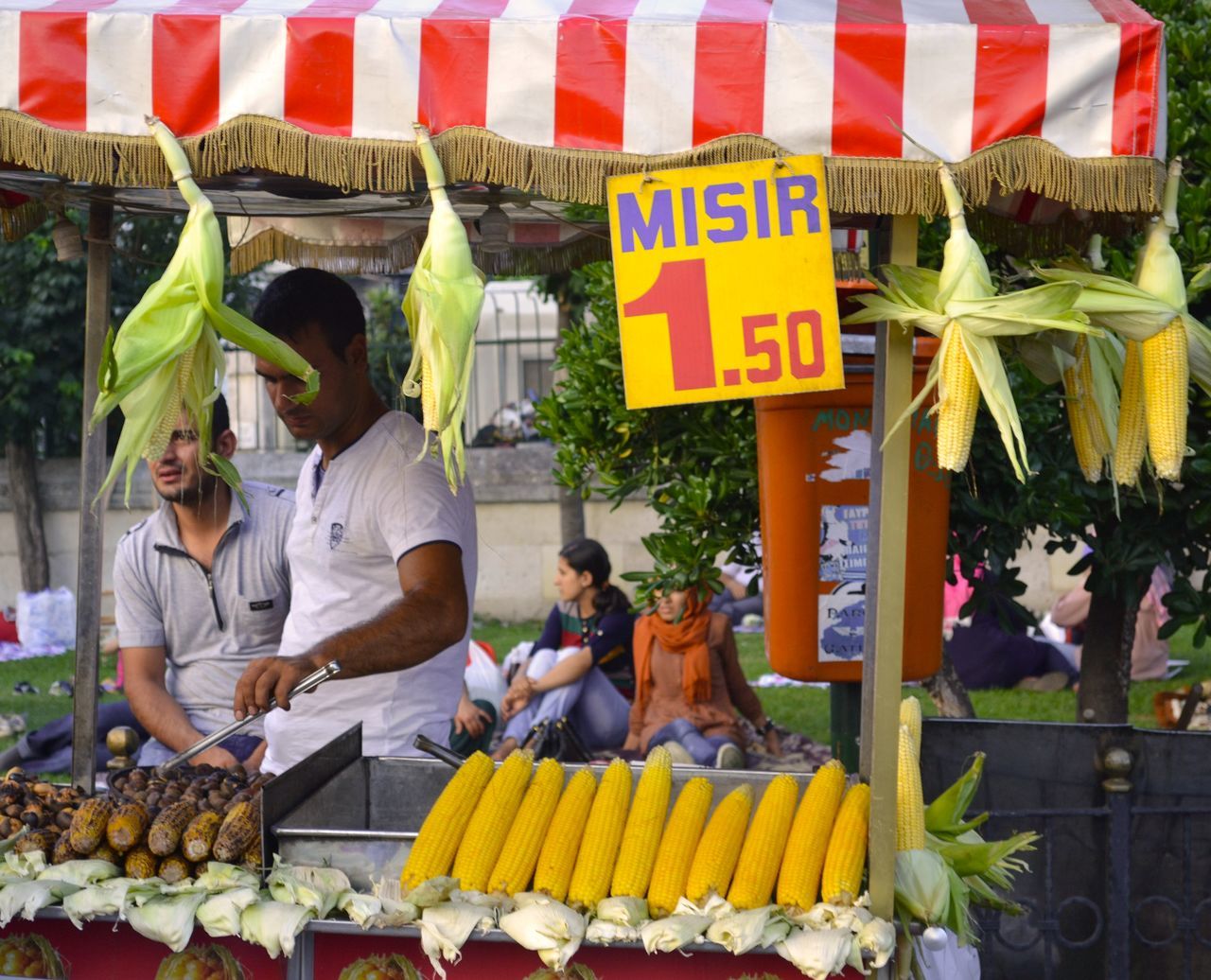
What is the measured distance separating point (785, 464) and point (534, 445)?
9361 mm

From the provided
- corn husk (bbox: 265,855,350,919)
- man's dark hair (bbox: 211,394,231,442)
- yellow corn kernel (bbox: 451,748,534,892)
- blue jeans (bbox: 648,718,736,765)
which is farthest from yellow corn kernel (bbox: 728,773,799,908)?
blue jeans (bbox: 648,718,736,765)

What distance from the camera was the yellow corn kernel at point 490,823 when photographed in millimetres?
2715

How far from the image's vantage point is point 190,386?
269 cm

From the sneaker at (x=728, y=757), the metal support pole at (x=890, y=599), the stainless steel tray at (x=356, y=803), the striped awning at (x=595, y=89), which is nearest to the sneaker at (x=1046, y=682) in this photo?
Result: the sneaker at (x=728, y=757)

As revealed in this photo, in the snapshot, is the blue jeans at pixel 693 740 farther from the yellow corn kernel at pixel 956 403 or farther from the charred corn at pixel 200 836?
the yellow corn kernel at pixel 956 403

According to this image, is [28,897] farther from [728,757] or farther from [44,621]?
[44,621]

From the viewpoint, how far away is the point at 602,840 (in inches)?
109

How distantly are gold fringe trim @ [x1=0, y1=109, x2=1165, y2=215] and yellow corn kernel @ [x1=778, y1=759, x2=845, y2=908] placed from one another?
123 centimetres

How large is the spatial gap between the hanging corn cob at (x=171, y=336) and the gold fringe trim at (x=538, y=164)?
0.10 metres

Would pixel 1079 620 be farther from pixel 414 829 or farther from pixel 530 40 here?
pixel 530 40

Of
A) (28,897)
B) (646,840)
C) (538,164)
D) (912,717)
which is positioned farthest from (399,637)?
(538,164)

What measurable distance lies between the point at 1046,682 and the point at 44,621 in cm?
845

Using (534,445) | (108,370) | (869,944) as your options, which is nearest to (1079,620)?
(534,445)

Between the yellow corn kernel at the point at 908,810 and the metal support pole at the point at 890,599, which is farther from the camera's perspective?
the yellow corn kernel at the point at 908,810
